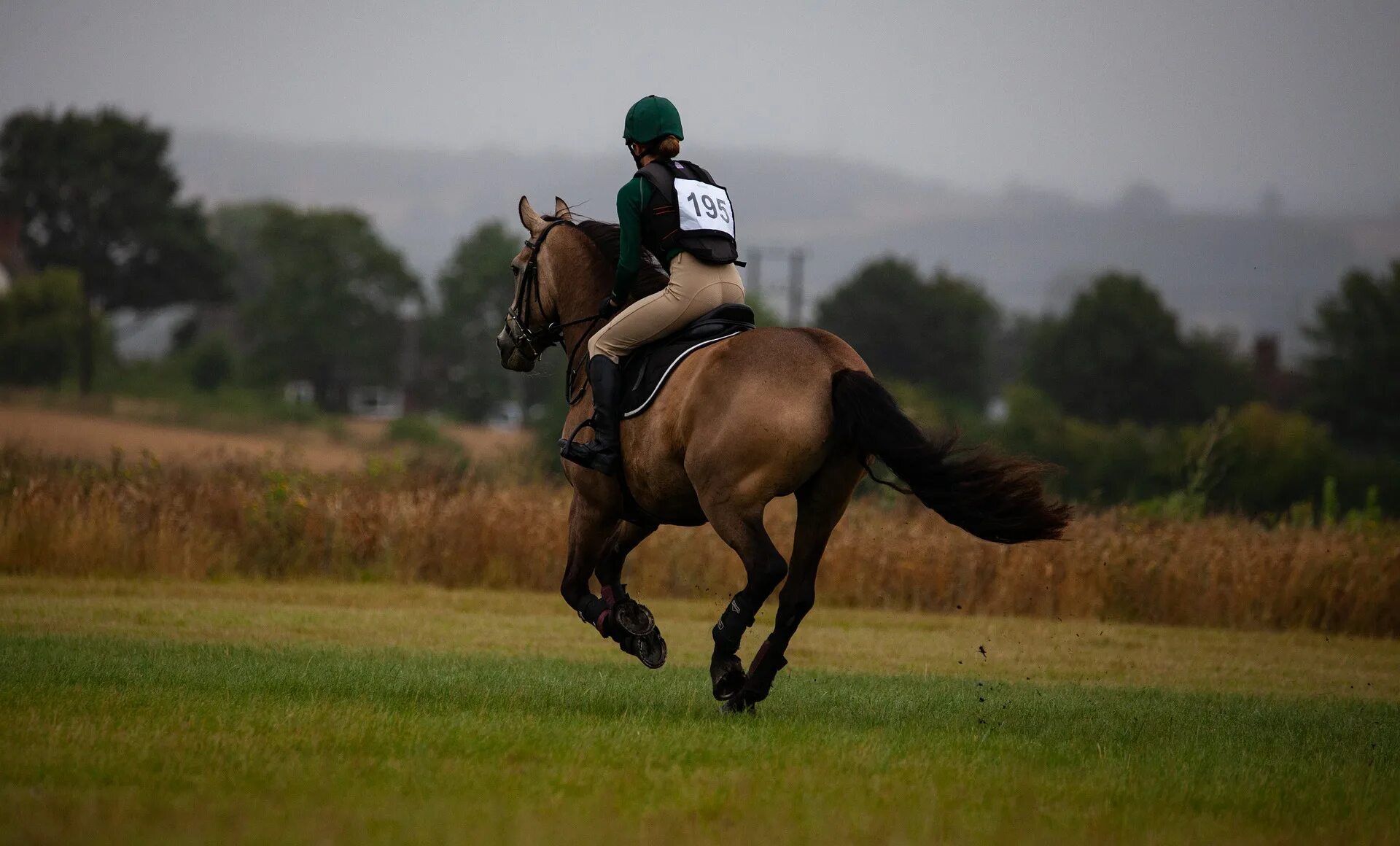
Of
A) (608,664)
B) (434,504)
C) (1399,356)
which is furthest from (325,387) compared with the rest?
(608,664)

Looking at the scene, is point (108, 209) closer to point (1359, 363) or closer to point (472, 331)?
point (472, 331)

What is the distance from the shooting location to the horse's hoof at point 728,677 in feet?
28.4

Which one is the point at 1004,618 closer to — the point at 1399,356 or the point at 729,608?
the point at 729,608

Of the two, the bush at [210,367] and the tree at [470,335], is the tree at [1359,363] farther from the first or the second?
the bush at [210,367]

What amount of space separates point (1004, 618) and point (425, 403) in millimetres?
87328

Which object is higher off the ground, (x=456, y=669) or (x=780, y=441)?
→ (x=780, y=441)

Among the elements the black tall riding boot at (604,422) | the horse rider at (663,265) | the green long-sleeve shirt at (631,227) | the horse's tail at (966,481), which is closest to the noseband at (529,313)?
the green long-sleeve shirt at (631,227)

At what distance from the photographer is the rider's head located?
9.29 meters

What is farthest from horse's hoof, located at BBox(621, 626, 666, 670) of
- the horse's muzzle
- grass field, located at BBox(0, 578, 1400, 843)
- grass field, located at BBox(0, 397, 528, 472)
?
grass field, located at BBox(0, 397, 528, 472)

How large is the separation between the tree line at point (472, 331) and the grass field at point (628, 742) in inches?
1921

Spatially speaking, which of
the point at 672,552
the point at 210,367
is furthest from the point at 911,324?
the point at 672,552

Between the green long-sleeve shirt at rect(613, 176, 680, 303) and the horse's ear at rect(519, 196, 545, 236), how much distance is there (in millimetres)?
1304

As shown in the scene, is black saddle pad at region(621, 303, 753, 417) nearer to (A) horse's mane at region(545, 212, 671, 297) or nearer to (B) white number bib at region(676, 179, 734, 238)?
(A) horse's mane at region(545, 212, 671, 297)

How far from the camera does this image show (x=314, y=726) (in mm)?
7512
